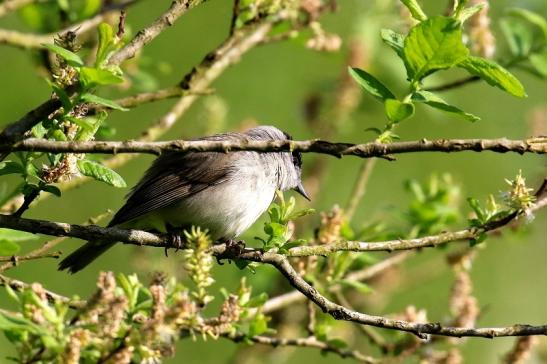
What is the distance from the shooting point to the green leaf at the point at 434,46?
2.38m

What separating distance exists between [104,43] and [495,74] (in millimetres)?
1082

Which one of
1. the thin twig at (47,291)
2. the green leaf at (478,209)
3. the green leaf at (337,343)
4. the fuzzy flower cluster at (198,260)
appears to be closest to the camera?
the fuzzy flower cluster at (198,260)

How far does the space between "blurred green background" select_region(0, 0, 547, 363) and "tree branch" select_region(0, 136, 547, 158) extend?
339 centimetres

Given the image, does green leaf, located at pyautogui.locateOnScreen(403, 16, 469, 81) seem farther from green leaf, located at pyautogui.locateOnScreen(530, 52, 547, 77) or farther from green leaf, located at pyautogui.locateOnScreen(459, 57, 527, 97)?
green leaf, located at pyautogui.locateOnScreen(530, 52, 547, 77)

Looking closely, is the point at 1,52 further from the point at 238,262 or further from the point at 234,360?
the point at 238,262

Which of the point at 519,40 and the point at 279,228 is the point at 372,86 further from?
the point at 519,40

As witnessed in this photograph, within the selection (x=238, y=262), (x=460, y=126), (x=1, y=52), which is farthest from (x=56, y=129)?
(x=460, y=126)

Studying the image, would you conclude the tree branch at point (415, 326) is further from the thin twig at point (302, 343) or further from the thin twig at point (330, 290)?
the thin twig at point (330, 290)

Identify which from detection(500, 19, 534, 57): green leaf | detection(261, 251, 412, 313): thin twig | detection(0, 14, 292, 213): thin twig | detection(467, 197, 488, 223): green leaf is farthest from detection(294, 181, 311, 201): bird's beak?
detection(467, 197, 488, 223): green leaf

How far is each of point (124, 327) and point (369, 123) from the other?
635cm

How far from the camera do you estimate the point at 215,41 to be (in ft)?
29.2

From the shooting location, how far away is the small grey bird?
4.27 metres

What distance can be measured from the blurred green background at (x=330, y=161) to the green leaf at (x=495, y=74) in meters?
3.22

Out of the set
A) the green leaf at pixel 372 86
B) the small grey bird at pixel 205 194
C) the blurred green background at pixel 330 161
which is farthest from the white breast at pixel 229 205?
the green leaf at pixel 372 86
